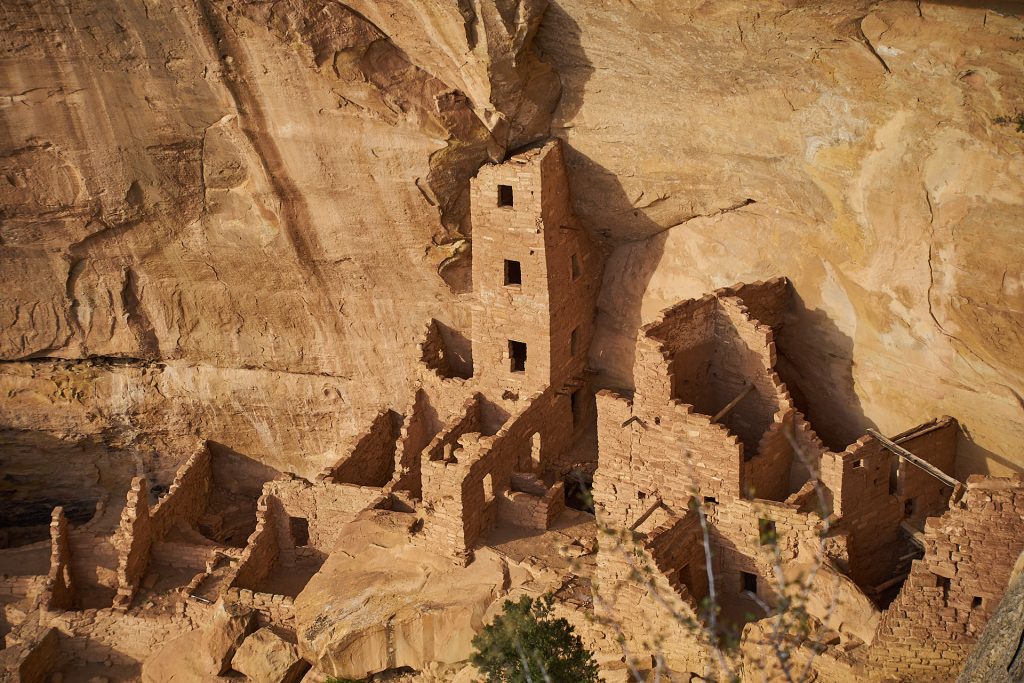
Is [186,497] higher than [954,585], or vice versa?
[954,585]

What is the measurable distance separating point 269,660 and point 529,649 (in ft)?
13.5

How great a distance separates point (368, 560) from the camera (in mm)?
17000

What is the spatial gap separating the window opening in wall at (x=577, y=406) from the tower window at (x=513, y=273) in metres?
1.78

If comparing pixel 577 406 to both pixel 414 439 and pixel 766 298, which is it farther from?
pixel 766 298

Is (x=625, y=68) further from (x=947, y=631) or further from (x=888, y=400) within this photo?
(x=947, y=631)

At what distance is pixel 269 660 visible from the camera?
17.0m

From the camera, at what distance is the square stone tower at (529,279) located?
57.7ft

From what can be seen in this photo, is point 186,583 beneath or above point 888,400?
beneath

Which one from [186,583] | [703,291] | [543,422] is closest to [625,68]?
[703,291]

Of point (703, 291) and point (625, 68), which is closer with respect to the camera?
point (625, 68)

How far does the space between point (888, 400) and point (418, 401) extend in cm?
613

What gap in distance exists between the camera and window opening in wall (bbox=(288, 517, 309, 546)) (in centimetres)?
1878

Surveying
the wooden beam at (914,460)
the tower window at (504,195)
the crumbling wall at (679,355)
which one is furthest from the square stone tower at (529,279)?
the wooden beam at (914,460)

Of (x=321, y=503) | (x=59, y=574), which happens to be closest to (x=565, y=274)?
(x=321, y=503)
